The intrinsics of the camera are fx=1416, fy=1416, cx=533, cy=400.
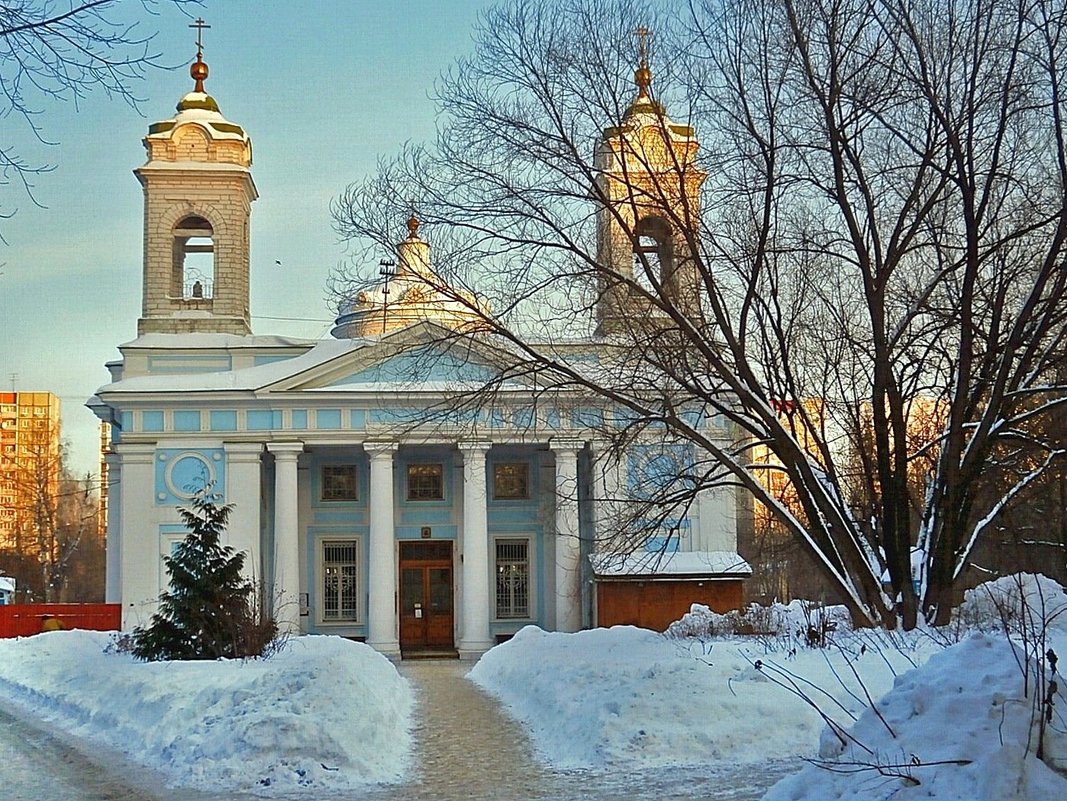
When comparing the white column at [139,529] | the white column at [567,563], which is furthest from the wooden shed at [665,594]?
the white column at [139,529]

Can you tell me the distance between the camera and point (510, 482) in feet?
128

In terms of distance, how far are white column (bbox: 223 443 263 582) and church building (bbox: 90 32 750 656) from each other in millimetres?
51

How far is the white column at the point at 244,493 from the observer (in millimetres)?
35688

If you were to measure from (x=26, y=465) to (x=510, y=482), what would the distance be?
6104 centimetres

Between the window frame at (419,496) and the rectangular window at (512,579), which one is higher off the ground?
the window frame at (419,496)

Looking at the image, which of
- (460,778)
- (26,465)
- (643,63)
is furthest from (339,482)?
(26,465)

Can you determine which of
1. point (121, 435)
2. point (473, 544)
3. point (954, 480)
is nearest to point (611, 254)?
point (954, 480)

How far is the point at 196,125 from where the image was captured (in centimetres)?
3991

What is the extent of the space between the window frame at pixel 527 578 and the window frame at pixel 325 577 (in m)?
3.60

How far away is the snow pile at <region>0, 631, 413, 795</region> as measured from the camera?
12.1 metres

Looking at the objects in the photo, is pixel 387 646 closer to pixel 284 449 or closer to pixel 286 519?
pixel 286 519

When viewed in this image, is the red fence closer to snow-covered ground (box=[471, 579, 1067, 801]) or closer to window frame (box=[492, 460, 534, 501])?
window frame (box=[492, 460, 534, 501])

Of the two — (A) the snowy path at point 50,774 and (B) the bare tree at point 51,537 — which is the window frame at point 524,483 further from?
(B) the bare tree at point 51,537

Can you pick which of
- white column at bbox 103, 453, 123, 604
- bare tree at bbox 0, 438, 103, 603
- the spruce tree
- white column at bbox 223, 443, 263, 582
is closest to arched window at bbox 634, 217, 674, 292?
the spruce tree
